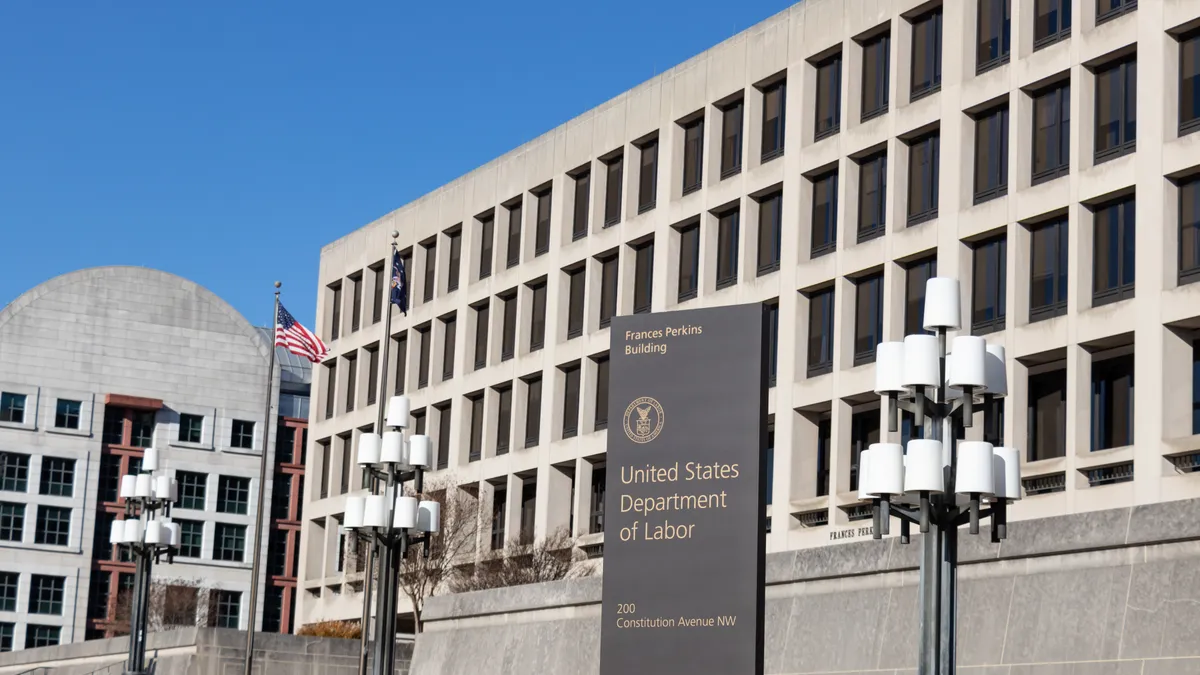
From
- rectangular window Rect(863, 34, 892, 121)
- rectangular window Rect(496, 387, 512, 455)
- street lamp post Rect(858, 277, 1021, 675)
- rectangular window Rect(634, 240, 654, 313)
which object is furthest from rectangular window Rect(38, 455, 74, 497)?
street lamp post Rect(858, 277, 1021, 675)

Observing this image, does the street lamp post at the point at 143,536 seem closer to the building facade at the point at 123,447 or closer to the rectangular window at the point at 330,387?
the rectangular window at the point at 330,387

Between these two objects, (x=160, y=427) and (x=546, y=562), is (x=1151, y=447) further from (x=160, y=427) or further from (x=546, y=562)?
(x=160, y=427)

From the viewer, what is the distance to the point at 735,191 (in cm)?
5362

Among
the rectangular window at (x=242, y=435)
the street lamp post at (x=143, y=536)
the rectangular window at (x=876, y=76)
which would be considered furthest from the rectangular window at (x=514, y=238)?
the rectangular window at (x=242, y=435)

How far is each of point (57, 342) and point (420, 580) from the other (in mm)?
63814

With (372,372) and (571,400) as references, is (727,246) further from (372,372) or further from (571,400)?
(372,372)

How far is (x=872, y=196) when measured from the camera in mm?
49031

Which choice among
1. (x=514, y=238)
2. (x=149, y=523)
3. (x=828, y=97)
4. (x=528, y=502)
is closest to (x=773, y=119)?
(x=828, y=97)

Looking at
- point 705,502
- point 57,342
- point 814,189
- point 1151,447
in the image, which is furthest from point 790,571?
point 57,342

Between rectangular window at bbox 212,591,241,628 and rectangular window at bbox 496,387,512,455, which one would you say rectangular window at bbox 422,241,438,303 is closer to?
rectangular window at bbox 496,387,512,455

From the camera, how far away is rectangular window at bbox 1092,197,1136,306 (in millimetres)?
41000

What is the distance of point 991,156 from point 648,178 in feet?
50.6

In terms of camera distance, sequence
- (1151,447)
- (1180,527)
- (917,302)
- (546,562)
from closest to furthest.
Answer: (1180,527) → (1151,447) → (917,302) → (546,562)

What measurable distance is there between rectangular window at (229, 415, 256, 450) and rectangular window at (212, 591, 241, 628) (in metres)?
9.99
